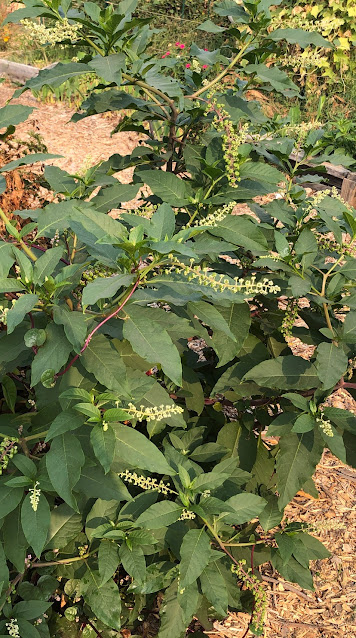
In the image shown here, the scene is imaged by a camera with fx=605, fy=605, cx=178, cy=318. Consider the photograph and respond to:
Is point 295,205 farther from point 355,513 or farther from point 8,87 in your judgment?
point 8,87

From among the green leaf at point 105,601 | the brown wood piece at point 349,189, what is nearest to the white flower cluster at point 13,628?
the green leaf at point 105,601

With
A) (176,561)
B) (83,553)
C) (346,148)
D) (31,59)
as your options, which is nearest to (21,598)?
(83,553)

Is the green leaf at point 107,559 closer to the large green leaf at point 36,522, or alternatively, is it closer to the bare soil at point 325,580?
the large green leaf at point 36,522

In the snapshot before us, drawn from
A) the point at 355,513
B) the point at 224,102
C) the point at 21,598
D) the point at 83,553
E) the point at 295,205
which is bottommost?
the point at 355,513

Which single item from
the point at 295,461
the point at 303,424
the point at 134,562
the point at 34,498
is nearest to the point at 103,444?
the point at 34,498

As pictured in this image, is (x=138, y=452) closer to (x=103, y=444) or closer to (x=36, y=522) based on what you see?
(x=103, y=444)

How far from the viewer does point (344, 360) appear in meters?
1.56

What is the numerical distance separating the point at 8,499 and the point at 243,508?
0.63m

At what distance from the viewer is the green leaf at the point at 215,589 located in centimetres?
159

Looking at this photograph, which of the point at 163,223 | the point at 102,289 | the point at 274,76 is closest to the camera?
the point at 102,289

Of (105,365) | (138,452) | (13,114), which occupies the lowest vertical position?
(138,452)

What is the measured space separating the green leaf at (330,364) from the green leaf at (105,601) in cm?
78

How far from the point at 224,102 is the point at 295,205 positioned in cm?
41

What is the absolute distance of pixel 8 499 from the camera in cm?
140
